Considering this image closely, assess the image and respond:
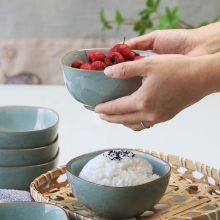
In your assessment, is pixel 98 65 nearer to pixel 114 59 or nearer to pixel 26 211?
pixel 114 59

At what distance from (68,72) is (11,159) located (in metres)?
0.30

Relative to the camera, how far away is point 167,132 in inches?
50.3

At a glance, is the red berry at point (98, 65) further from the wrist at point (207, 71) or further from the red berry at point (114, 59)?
the wrist at point (207, 71)

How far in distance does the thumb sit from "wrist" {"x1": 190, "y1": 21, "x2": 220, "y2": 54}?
0.53 m

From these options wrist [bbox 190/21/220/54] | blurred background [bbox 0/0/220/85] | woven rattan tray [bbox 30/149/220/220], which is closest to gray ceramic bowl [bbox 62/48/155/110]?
woven rattan tray [bbox 30/149/220/220]

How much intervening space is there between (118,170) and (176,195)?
181 millimetres

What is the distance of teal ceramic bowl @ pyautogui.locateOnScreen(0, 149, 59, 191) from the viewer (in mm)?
819

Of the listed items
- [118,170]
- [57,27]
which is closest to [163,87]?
[118,170]

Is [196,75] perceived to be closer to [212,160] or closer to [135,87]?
[135,87]

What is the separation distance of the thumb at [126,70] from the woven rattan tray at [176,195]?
0.31 m

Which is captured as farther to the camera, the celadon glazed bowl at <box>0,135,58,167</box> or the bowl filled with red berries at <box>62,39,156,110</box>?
the celadon glazed bowl at <box>0,135,58,167</box>

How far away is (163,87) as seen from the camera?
2.35 ft

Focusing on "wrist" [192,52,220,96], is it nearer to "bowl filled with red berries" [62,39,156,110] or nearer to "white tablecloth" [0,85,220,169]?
"bowl filled with red berries" [62,39,156,110]

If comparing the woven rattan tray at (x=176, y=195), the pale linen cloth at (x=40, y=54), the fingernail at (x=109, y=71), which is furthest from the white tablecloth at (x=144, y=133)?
the pale linen cloth at (x=40, y=54)
